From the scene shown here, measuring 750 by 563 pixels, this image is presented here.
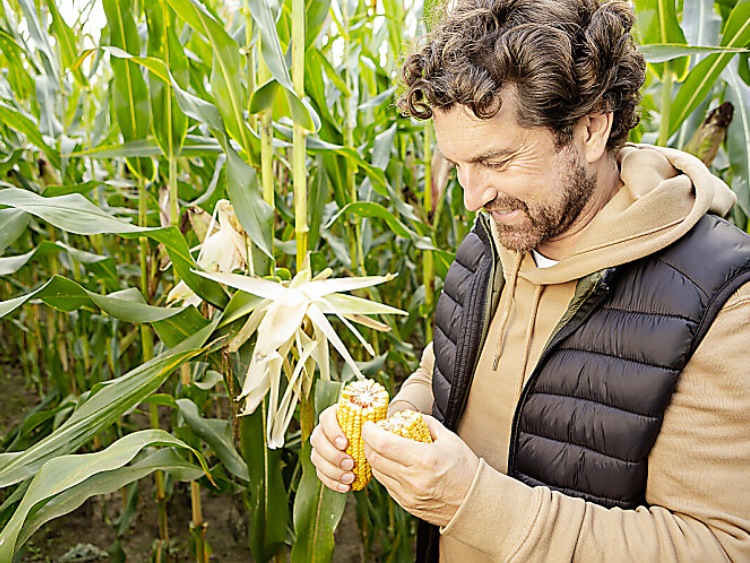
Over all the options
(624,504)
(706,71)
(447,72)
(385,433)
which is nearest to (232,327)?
(385,433)

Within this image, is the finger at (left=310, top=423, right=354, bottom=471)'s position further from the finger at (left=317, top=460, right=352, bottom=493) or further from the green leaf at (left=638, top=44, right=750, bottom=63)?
the green leaf at (left=638, top=44, right=750, bottom=63)

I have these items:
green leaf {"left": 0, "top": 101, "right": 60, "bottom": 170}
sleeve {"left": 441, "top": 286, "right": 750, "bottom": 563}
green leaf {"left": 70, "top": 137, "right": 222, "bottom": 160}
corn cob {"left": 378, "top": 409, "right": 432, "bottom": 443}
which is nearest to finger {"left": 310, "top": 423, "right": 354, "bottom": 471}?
corn cob {"left": 378, "top": 409, "right": 432, "bottom": 443}

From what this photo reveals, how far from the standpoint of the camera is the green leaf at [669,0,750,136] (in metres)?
1.38

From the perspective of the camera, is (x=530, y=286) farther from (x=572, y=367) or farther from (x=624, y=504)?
(x=624, y=504)

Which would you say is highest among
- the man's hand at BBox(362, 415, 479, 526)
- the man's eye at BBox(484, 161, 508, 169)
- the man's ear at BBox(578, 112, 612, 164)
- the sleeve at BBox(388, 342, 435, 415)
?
the man's ear at BBox(578, 112, 612, 164)

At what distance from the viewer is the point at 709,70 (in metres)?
1.45

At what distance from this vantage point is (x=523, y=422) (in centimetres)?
111

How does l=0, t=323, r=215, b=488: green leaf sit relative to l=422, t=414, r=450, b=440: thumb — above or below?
below

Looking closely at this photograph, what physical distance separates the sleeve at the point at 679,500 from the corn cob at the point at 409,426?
106 millimetres

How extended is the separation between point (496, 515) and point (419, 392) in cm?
52

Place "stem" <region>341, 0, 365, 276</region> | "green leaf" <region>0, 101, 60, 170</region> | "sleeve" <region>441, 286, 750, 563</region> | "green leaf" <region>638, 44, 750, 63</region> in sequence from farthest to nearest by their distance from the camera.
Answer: "stem" <region>341, 0, 365, 276</region> < "green leaf" <region>0, 101, 60, 170</region> < "green leaf" <region>638, 44, 750, 63</region> < "sleeve" <region>441, 286, 750, 563</region>

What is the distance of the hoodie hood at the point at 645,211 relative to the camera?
97 centimetres

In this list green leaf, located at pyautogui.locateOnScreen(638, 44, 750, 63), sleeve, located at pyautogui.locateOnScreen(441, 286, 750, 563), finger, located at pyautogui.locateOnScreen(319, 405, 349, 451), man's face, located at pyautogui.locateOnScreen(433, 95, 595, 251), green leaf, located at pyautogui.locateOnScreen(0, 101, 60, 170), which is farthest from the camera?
green leaf, located at pyautogui.locateOnScreen(0, 101, 60, 170)

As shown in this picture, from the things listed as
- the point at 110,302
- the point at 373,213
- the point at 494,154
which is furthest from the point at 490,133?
the point at 110,302
